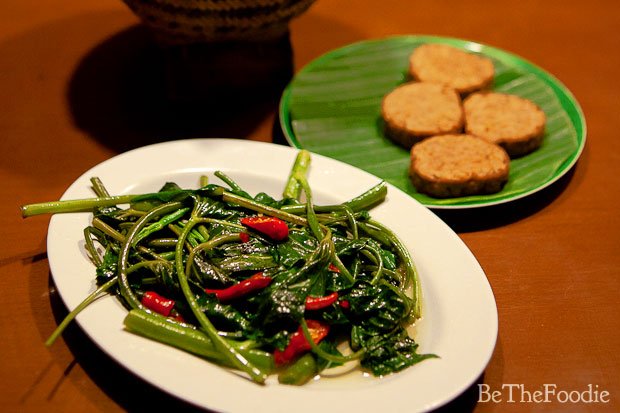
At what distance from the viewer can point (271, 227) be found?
Result: 5.43 ft

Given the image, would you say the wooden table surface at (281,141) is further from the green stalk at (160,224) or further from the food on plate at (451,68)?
the food on plate at (451,68)

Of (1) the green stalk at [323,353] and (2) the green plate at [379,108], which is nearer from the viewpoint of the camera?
(1) the green stalk at [323,353]

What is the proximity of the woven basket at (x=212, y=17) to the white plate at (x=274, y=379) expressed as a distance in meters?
0.41

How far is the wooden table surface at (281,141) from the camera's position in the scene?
5.03ft

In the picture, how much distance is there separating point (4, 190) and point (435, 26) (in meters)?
2.01

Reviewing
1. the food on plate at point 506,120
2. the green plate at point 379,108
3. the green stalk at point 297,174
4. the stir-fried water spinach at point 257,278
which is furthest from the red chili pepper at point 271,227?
the food on plate at point 506,120

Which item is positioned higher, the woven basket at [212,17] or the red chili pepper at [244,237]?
the woven basket at [212,17]

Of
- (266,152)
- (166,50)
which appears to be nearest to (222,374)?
(266,152)

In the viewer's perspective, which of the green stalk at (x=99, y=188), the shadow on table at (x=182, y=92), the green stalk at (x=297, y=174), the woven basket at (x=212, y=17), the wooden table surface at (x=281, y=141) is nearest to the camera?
the wooden table surface at (x=281, y=141)

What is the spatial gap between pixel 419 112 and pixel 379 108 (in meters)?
0.19

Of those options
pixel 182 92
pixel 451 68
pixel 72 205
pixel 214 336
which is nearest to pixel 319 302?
pixel 214 336

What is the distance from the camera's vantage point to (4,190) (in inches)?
80.6

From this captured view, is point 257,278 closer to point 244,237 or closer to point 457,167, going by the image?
point 244,237

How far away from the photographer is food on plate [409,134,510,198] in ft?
6.61
